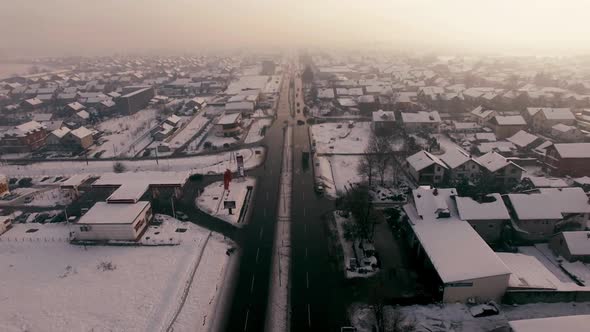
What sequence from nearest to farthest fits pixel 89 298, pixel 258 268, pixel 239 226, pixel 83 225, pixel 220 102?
pixel 89 298 → pixel 258 268 → pixel 83 225 → pixel 239 226 → pixel 220 102

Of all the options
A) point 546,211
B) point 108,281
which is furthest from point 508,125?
point 108,281

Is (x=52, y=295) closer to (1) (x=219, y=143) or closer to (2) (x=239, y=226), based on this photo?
(2) (x=239, y=226)

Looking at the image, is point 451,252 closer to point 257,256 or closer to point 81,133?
point 257,256

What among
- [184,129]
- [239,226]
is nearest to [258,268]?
[239,226]

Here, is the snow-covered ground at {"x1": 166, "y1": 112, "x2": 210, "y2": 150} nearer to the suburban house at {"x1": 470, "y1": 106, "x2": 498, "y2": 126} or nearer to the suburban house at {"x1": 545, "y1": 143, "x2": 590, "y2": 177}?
the suburban house at {"x1": 470, "y1": 106, "x2": 498, "y2": 126}

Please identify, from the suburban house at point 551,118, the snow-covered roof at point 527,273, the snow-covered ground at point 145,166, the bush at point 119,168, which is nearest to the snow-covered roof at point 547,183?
the snow-covered roof at point 527,273
